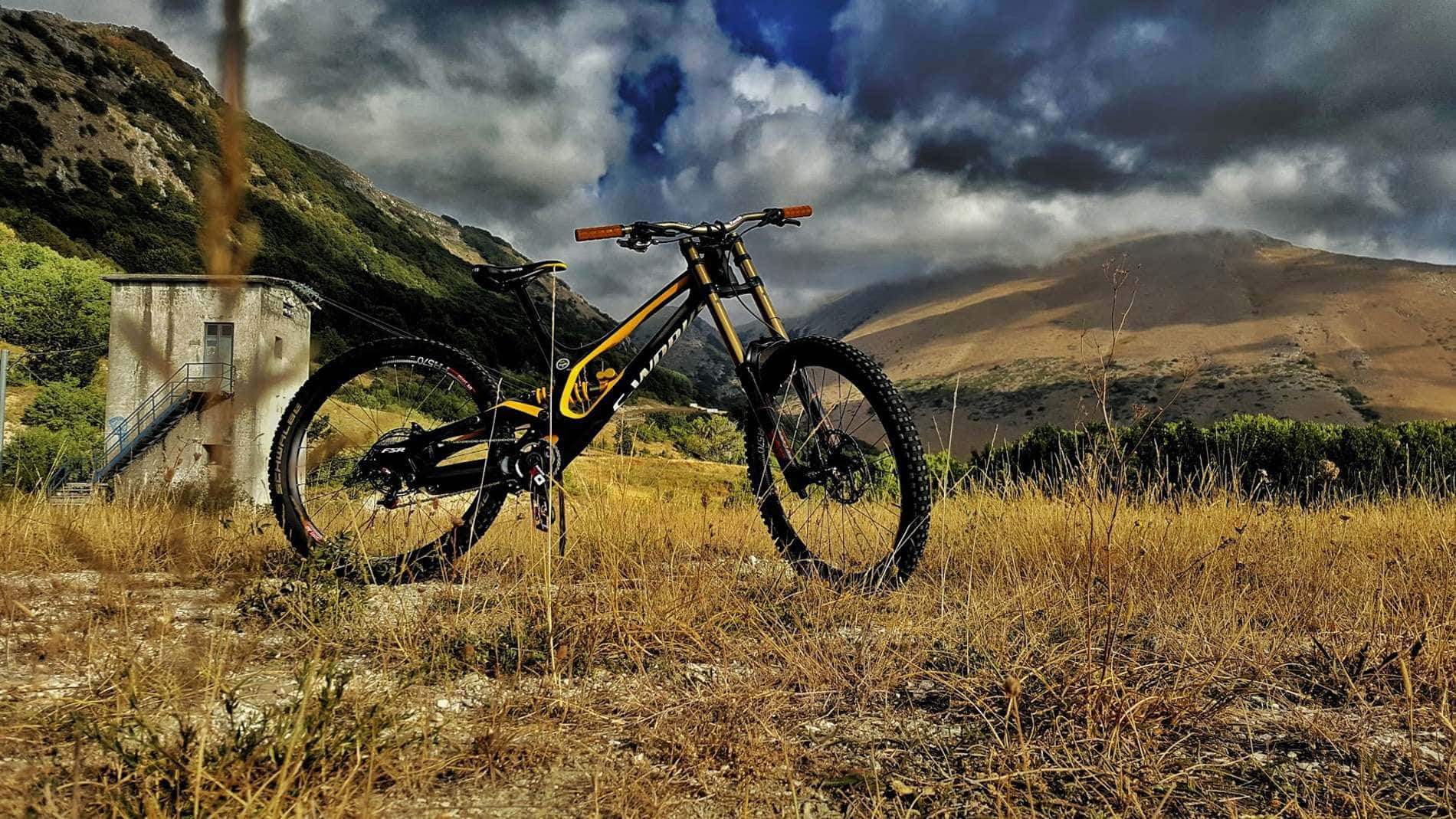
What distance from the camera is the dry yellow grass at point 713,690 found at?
156cm

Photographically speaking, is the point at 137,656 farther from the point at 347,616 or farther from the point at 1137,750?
the point at 1137,750

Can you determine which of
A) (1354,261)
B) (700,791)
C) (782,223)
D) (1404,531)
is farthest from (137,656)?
(1354,261)

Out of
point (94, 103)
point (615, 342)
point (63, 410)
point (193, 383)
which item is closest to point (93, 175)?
point (63, 410)

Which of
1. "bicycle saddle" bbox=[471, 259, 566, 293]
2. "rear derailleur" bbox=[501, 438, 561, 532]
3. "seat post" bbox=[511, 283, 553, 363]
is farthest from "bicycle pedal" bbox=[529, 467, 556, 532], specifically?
"bicycle saddle" bbox=[471, 259, 566, 293]

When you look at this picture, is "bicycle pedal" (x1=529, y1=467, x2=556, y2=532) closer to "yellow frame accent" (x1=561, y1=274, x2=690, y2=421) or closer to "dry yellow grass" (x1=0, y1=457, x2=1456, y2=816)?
"dry yellow grass" (x1=0, y1=457, x2=1456, y2=816)

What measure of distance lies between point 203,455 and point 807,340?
296 centimetres

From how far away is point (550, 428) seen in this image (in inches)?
134

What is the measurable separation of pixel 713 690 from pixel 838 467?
152 centimetres

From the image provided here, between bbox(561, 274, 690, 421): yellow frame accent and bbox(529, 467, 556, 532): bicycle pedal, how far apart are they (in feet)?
1.04

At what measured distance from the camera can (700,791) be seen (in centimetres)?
163

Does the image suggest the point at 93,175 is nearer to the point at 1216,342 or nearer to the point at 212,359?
the point at 212,359

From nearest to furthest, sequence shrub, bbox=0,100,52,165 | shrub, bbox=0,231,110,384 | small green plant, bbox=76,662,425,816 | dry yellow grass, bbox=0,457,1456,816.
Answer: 1. small green plant, bbox=76,662,425,816
2. dry yellow grass, bbox=0,457,1456,816
3. shrub, bbox=0,231,110,384
4. shrub, bbox=0,100,52,165

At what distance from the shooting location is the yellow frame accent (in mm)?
3695

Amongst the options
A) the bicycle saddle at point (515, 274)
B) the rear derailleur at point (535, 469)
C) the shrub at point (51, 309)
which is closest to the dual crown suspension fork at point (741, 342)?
the bicycle saddle at point (515, 274)
